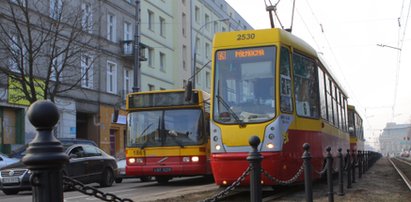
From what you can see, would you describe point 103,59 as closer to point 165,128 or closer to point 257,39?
point 165,128

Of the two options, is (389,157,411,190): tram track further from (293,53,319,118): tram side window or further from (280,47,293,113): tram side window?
(280,47,293,113): tram side window

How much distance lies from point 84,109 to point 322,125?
1965 centimetres

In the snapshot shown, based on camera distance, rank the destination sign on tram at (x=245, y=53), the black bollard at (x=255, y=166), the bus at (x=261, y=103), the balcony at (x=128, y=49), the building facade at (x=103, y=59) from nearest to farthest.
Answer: the black bollard at (x=255, y=166) < the bus at (x=261, y=103) < the destination sign on tram at (x=245, y=53) < the building facade at (x=103, y=59) < the balcony at (x=128, y=49)

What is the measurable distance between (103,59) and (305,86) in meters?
22.0

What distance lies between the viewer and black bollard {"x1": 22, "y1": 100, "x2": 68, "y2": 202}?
2.64 metres

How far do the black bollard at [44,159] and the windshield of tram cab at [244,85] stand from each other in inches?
318

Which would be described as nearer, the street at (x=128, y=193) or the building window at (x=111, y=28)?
the street at (x=128, y=193)

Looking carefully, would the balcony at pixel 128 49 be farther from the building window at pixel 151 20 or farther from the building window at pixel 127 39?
the building window at pixel 151 20

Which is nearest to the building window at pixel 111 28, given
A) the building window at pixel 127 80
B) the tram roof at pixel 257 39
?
the building window at pixel 127 80

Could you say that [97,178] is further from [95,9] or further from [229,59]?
[95,9]

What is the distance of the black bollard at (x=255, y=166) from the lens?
4.91m

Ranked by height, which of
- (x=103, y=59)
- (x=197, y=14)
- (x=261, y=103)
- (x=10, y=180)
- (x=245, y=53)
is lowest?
(x=10, y=180)

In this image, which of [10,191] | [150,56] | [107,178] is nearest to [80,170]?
[107,178]

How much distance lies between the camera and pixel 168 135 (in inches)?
619
